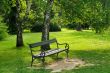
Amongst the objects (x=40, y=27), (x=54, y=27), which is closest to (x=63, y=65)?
(x=40, y=27)

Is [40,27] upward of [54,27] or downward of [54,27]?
upward

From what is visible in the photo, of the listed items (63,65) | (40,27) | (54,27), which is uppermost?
(63,65)

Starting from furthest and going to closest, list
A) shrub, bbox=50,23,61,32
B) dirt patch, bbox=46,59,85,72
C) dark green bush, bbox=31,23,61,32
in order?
shrub, bbox=50,23,61,32, dark green bush, bbox=31,23,61,32, dirt patch, bbox=46,59,85,72

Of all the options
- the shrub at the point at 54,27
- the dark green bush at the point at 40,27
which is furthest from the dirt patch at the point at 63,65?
the shrub at the point at 54,27

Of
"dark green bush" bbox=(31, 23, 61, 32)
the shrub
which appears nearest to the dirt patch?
"dark green bush" bbox=(31, 23, 61, 32)

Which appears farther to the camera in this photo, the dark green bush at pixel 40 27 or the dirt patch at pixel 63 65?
the dark green bush at pixel 40 27

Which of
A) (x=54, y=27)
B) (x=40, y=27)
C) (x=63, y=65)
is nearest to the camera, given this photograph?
(x=63, y=65)

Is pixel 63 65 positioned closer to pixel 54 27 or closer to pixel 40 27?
pixel 40 27

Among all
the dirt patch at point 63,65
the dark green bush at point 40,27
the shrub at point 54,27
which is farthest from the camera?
the shrub at point 54,27

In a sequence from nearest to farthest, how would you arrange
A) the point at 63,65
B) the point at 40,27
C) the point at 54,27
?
the point at 63,65
the point at 40,27
the point at 54,27

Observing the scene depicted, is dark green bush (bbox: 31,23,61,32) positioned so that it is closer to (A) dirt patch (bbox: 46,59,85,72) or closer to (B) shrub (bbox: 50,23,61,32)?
(B) shrub (bbox: 50,23,61,32)

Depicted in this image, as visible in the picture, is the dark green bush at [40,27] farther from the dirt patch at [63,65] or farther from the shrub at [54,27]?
the dirt patch at [63,65]

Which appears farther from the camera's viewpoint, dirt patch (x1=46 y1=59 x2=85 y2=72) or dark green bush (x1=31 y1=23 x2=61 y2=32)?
A: dark green bush (x1=31 y1=23 x2=61 y2=32)

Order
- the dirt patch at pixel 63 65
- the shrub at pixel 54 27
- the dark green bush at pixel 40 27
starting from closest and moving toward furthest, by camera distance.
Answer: the dirt patch at pixel 63 65 < the dark green bush at pixel 40 27 < the shrub at pixel 54 27
